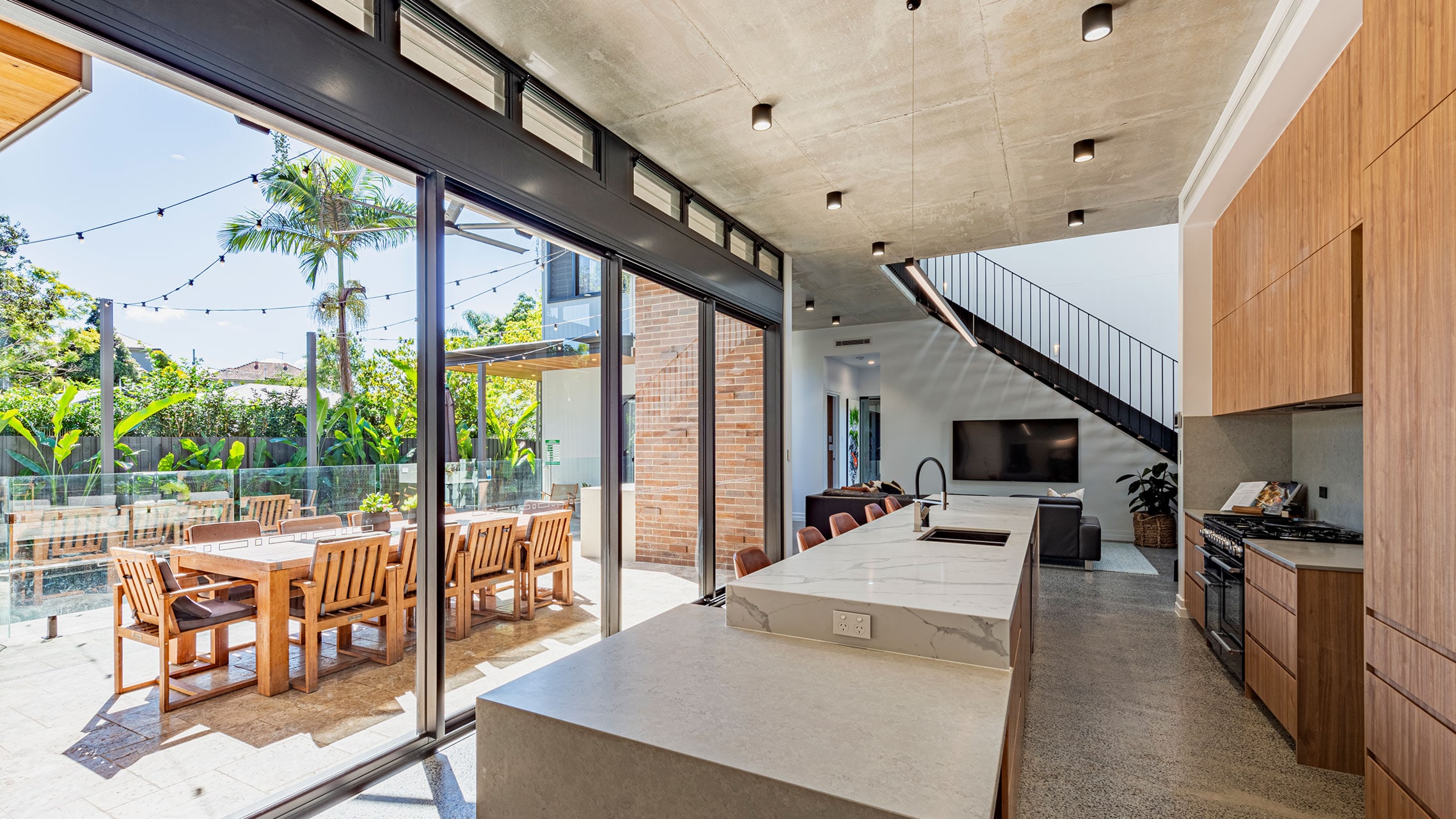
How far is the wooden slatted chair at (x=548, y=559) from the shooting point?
11.6 ft

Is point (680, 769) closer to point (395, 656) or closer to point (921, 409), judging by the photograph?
point (395, 656)

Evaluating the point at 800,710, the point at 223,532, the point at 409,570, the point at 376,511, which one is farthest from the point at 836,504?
the point at 800,710

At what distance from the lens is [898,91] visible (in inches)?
134

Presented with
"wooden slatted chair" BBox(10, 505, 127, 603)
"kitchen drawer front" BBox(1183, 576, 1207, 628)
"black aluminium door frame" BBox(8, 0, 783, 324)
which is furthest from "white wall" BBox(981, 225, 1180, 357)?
"wooden slatted chair" BBox(10, 505, 127, 603)

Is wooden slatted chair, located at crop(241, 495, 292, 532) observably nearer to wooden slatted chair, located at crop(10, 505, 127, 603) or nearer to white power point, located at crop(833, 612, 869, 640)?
A: wooden slatted chair, located at crop(10, 505, 127, 603)

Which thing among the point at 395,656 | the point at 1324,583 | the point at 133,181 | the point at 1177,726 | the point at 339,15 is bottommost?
the point at 1177,726

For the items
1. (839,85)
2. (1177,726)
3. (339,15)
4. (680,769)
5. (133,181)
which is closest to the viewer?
(680,769)

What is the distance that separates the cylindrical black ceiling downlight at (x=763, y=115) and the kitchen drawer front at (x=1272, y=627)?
3307 mm

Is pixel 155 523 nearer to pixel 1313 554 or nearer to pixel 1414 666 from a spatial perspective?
pixel 1414 666

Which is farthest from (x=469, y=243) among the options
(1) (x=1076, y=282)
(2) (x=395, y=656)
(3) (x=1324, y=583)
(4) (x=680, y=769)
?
(1) (x=1076, y=282)

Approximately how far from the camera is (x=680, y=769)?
1.18 m

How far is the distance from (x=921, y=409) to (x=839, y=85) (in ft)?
24.1

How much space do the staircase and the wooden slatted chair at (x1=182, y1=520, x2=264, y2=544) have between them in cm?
721

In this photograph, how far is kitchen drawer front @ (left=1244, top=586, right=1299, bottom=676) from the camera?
2.64 m
